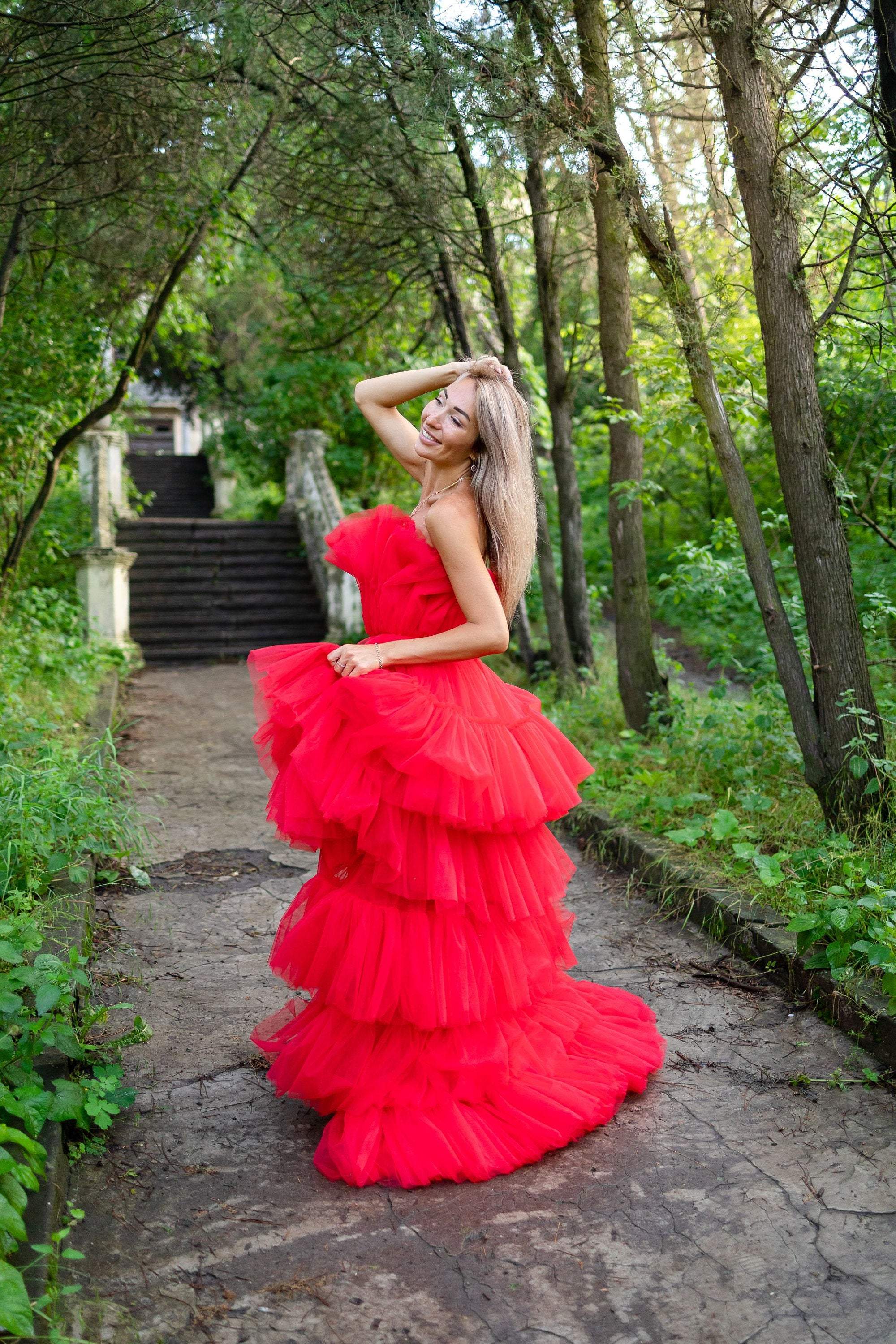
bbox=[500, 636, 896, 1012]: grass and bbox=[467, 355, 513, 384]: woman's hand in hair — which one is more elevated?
bbox=[467, 355, 513, 384]: woman's hand in hair

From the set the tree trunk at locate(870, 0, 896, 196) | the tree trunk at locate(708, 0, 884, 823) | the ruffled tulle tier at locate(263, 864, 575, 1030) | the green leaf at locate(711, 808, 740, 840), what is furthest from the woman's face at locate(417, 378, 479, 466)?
the green leaf at locate(711, 808, 740, 840)

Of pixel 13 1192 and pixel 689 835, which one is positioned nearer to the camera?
pixel 13 1192

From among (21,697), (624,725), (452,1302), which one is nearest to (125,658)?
(21,697)

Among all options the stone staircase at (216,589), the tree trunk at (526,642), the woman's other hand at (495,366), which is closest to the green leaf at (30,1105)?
the woman's other hand at (495,366)

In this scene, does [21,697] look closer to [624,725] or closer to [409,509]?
[624,725]

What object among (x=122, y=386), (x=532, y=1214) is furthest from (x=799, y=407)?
(x=122, y=386)

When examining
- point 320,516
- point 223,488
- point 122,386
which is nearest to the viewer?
point 122,386

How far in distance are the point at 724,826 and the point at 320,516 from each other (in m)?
9.31

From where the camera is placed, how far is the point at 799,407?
13.6 ft

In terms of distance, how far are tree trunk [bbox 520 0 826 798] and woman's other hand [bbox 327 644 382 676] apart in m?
2.18

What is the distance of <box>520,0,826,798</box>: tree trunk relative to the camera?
4277 millimetres

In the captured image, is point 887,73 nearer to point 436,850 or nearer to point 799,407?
point 799,407

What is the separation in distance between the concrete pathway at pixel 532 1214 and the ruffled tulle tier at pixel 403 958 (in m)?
A: 0.42

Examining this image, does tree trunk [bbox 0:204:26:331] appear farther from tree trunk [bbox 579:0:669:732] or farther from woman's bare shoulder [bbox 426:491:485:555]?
woman's bare shoulder [bbox 426:491:485:555]
